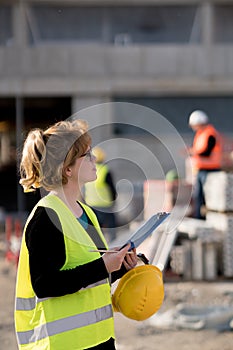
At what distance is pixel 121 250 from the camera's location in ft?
9.02

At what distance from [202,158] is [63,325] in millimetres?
8163

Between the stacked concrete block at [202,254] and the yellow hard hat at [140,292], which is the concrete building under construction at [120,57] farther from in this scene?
the yellow hard hat at [140,292]

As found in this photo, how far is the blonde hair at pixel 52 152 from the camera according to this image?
2.76 metres

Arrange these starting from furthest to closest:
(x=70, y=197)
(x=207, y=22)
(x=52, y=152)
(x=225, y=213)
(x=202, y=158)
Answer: (x=207, y=22) → (x=202, y=158) → (x=225, y=213) → (x=70, y=197) → (x=52, y=152)

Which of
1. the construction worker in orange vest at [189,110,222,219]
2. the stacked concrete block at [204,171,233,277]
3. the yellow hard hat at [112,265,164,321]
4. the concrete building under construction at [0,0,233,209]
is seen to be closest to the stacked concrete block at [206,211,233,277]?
the stacked concrete block at [204,171,233,277]

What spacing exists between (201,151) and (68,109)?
42.9 ft

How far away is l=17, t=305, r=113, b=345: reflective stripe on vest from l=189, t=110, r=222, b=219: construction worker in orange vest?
25.9 ft

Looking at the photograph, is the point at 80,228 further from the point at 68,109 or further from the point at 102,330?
the point at 68,109

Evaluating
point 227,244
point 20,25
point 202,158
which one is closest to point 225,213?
point 227,244

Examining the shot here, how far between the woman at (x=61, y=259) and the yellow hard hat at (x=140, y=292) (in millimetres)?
92

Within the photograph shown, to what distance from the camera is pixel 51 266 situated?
2.64 metres

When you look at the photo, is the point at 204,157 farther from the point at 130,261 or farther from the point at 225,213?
the point at 130,261

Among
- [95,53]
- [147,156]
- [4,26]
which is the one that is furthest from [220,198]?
[4,26]

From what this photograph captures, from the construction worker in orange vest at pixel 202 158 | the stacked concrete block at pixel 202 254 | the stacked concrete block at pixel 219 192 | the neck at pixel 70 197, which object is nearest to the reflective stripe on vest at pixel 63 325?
the neck at pixel 70 197
